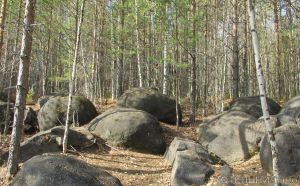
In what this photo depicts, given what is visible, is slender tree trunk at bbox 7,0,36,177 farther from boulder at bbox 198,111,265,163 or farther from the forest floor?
boulder at bbox 198,111,265,163

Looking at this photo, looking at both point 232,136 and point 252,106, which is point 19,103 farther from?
point 252,106

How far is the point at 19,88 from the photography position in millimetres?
9750

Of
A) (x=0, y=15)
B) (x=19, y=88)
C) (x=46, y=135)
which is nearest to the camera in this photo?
(x=19, y=88)

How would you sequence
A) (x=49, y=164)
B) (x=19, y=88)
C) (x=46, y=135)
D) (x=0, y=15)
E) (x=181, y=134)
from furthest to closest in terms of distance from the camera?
1. (x=181, y=134)
2. (x=0, y=15)
3. (x=46, y=135)
4. (x=19, y=88)
5. (x=49, y=164)

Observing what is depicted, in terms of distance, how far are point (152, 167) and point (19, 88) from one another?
194 inches

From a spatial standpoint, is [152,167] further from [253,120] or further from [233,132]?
[253,120]

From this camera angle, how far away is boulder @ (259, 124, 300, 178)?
9.01 meters

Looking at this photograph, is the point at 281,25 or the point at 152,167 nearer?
the point at 152,167

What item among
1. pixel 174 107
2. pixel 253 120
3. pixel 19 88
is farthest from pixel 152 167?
pixel 174 107

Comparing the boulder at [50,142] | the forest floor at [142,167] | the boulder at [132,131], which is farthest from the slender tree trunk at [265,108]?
the boulder at [50,142]

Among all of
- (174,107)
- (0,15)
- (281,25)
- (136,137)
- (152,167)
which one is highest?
(281,25)

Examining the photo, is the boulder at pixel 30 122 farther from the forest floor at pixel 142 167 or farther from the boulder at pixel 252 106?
the boulder at pixel 252 106

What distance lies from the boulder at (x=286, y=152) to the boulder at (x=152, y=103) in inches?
315

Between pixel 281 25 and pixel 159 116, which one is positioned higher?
pixel 281 25
